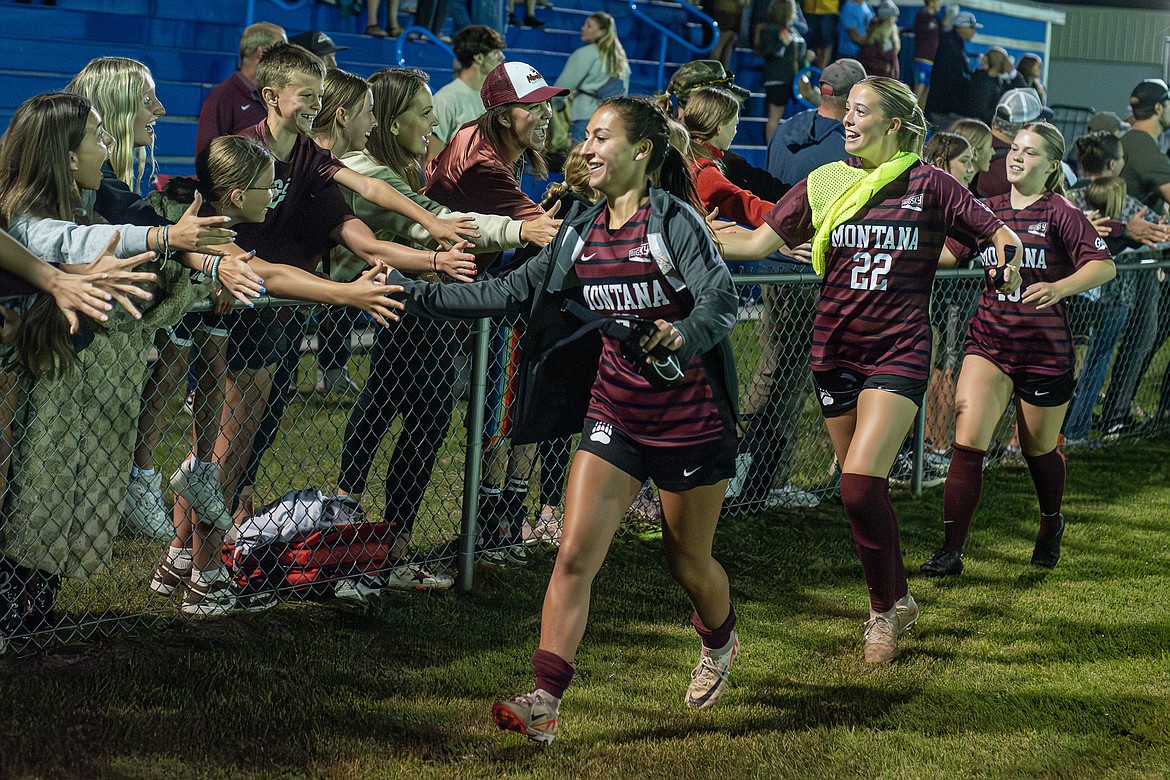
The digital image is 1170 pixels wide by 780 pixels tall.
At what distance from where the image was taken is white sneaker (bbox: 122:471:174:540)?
5000 millimetres

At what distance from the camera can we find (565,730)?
3.97 meters

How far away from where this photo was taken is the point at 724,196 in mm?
Result: 5777

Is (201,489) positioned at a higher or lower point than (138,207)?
lower

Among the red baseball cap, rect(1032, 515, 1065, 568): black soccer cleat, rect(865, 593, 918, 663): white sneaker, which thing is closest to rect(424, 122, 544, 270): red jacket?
the red baseball cap

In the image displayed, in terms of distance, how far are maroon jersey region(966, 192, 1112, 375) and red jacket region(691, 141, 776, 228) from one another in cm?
108

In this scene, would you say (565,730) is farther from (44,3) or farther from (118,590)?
(44,3)

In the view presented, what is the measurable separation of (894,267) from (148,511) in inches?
123

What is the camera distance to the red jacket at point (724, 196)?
5.78 meters

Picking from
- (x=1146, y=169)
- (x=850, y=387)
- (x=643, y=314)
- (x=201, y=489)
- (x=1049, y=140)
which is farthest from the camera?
(x=1146, y=169)

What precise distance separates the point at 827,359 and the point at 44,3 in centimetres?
811

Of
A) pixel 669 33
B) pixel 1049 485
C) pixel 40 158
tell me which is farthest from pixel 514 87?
pixel 669 33

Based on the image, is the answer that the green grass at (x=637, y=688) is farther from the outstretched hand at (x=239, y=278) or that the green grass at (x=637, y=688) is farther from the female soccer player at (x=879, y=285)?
the outstretched hand at (x=239, y=278)

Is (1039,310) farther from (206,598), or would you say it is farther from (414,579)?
(206,598)

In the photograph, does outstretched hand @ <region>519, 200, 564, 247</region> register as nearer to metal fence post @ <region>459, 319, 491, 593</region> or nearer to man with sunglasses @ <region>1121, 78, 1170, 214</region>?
metal fence post @ <region>459, 319, 491, 593</region>
